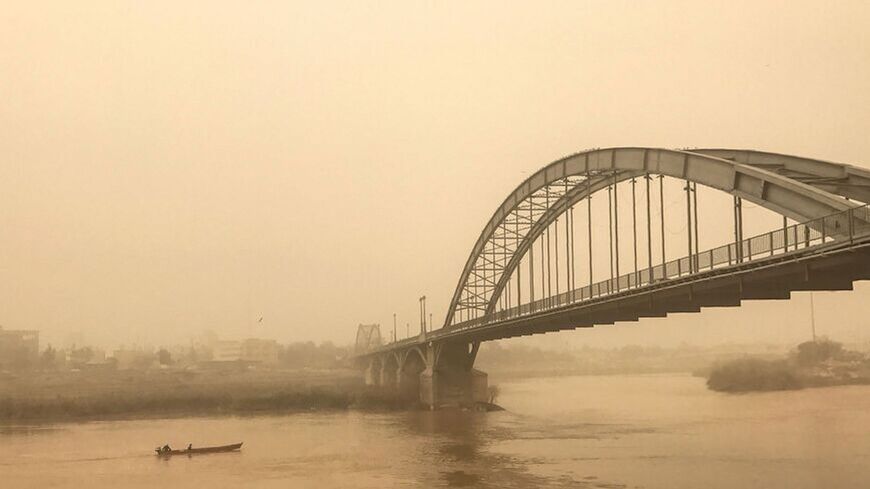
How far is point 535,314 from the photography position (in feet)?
172

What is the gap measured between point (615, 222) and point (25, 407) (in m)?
43.1

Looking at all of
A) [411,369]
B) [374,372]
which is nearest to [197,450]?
[411,369]

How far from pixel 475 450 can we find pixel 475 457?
9.39ft

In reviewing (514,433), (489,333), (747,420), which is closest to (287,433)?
(514,433)

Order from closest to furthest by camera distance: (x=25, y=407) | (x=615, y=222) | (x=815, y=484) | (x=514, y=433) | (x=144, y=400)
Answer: (x=815, y=484) → (x=615, y=222) → (x=514, y=433) → (x=25, y=407) → (x=144, y=400)

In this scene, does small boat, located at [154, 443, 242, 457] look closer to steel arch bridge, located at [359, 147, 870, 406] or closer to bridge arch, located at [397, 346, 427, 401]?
steel arch bridge, located at [359, 147, 870, 406]

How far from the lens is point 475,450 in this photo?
44.0 meters

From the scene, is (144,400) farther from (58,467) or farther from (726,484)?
(726,484)

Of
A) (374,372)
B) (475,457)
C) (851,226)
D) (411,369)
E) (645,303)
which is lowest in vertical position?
(475,457)

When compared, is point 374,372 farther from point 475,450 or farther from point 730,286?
point 730,286

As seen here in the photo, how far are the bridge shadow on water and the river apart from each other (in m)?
0.08

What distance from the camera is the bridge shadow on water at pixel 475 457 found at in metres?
33.2

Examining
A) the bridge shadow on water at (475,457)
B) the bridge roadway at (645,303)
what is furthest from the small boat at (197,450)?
the bridge roadway at (645,303)

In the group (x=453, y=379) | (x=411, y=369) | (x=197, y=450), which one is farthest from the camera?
(x=411, y=369)
